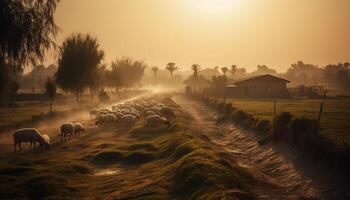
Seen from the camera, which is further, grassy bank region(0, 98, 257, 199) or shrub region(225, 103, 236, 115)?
shrub region(225, 103, 236, 115)

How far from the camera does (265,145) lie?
21438mm

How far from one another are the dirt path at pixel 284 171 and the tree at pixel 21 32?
11674mm

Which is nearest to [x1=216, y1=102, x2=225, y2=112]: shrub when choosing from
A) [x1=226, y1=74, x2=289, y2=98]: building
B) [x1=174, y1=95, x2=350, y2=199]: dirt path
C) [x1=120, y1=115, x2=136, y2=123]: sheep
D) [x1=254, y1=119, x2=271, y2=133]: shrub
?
[x1=120, y1=115, x2=136, y2=123]: sheep

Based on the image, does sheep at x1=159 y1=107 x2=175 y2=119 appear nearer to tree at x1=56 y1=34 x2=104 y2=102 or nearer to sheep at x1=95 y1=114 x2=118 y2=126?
sheep at x1=95 y1=114 x2=118 y2=126

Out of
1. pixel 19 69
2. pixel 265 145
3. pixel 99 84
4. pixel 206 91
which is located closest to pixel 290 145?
pixel 265 145

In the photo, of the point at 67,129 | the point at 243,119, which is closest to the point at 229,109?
the point at 243,119

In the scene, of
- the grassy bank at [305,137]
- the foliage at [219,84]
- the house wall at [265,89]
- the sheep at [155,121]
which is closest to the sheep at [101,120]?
the sheep at [155,121]

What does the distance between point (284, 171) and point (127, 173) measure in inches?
295

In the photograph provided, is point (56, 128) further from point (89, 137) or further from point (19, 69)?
point (19, 69)

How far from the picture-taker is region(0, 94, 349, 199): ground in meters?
13.4

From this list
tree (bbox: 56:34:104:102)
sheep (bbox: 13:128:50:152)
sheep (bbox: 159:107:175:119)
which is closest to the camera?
sheep (bbox: 13:128:50:152)

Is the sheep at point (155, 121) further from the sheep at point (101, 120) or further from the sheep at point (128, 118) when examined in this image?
the sheep at point (101, 120)

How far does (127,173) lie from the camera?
17.1 meters

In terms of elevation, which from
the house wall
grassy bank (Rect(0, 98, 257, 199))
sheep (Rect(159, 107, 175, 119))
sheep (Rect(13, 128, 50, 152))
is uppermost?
the house wall
